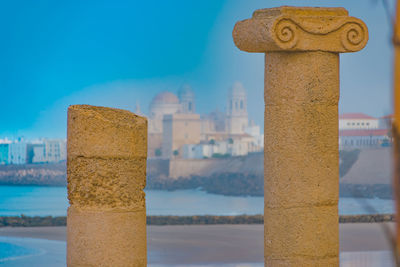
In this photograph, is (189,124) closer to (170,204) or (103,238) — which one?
(170,204)

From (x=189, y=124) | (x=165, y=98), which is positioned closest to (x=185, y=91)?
(x=165, y=98)

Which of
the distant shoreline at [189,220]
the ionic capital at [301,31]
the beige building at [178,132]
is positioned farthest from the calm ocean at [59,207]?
the beige building at [178,132]

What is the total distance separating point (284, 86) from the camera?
6426mm

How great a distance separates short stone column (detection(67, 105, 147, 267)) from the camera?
4.97m

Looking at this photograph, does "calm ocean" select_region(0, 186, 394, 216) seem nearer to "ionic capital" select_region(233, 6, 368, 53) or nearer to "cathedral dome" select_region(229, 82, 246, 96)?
"ionic capital" select_region(233, 6, 368, 53)

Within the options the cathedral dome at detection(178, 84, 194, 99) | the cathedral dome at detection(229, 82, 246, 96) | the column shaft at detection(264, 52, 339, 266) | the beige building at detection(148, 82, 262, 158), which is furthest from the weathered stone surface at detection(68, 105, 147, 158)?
the cathedral dome at detection(229, 82, 246, 96)

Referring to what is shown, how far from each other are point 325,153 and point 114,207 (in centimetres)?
215

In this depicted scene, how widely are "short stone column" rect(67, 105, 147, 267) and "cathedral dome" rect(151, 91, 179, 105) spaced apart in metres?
139

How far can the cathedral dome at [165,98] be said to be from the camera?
14400cm

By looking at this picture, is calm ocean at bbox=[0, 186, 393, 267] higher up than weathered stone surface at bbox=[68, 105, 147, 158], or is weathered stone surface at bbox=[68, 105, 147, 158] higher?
weathered stone surface at bbox=[68, 105, 147, 158]

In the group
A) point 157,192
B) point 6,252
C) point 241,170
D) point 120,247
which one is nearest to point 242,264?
point 6,252

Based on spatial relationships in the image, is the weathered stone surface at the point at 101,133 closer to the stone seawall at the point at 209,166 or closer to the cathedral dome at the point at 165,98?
the stone seawall at the point at 209,166

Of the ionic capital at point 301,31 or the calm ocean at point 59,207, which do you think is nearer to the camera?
the ionic capital at point 301,31

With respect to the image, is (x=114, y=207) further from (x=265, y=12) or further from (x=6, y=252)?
(x=6, y=252)
